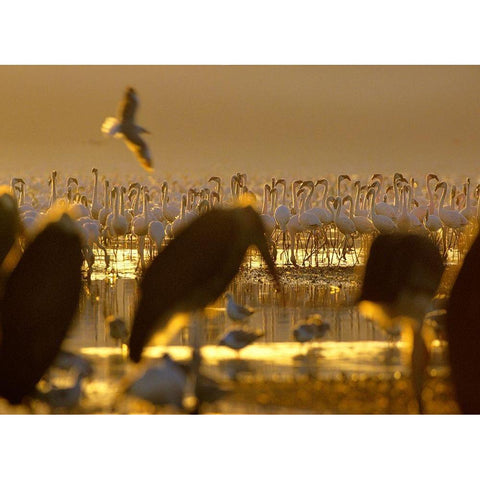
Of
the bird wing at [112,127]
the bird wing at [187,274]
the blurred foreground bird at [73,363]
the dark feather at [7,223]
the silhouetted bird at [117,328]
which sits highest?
the bird wing at [112,127]

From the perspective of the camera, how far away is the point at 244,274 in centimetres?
314

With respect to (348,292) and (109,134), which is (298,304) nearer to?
(348,292)

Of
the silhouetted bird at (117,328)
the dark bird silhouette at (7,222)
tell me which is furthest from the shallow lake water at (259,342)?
the dark bird silhouette at (7,222)

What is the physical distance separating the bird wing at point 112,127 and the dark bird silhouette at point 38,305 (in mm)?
405

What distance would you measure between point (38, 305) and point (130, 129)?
83 centimetres

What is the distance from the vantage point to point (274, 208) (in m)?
3.12

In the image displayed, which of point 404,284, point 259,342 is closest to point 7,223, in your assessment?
point 259,342

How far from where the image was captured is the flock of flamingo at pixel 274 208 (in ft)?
10.2

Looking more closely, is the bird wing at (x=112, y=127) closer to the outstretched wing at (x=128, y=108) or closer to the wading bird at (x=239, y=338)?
the outstretched wing at (x=128, y=108)

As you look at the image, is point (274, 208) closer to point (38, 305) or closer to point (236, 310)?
point (236, 310)

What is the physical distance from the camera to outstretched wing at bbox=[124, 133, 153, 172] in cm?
311
